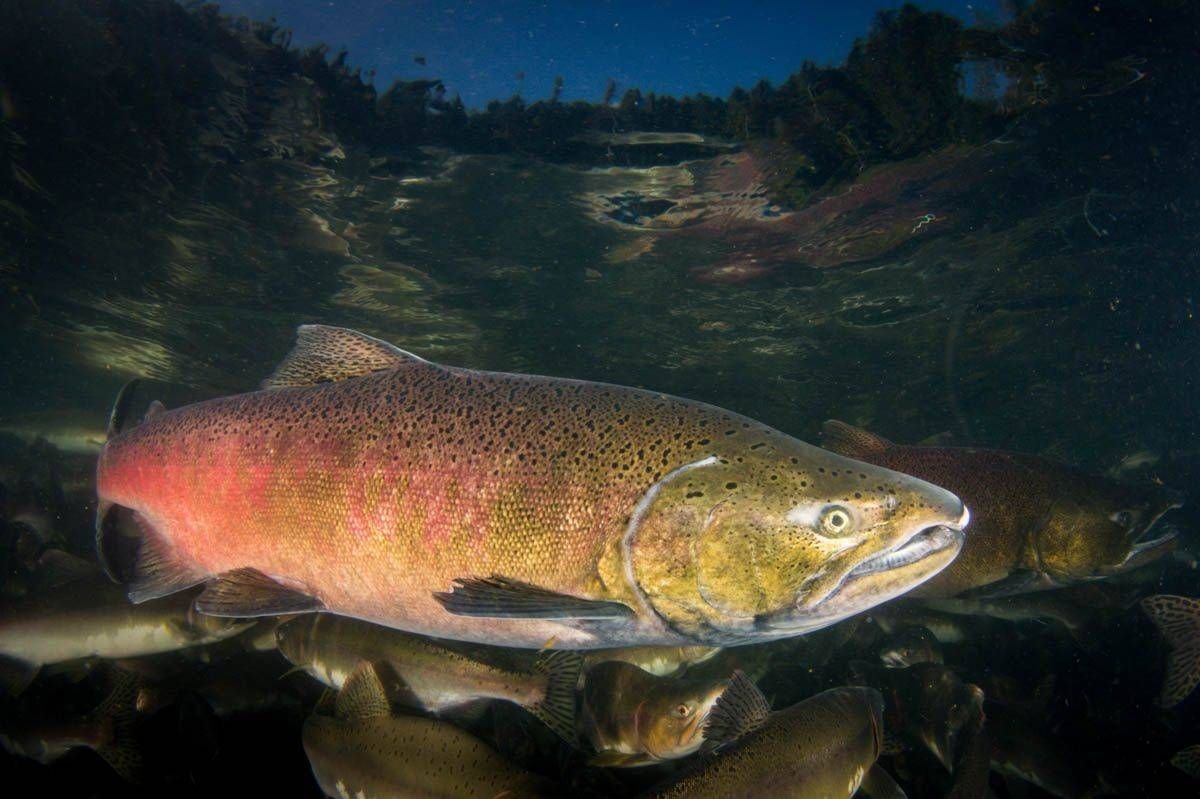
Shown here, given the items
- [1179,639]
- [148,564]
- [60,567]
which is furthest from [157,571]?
[1179,639]

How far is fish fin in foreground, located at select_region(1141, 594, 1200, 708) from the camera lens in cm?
423

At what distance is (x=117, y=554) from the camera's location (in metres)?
4.03

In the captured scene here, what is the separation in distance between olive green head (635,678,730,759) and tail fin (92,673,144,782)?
10.0 ft

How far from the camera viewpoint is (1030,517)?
4.84 meters

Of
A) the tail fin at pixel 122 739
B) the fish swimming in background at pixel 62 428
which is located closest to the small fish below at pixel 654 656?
the tail fin at pixel 122 739

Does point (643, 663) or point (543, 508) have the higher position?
point (543, 508)

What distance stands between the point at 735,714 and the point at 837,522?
1.35 meters

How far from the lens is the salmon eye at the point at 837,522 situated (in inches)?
82.5

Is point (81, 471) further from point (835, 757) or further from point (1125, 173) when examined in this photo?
point (1125, 173)

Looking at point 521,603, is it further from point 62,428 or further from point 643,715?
point 62,428

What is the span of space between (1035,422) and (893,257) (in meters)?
20.0

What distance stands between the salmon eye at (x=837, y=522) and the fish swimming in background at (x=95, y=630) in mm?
3986

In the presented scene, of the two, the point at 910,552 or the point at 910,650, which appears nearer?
the point at 910,552

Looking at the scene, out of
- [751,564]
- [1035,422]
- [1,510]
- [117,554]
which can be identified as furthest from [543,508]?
[1035,422]
